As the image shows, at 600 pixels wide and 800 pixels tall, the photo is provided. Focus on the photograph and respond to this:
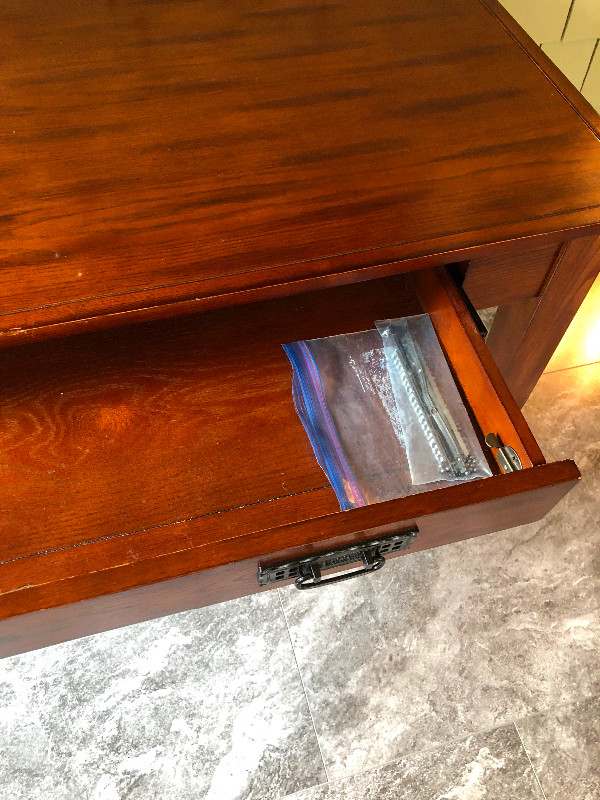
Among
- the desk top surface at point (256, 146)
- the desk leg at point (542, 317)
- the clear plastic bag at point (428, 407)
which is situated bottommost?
the clear plastic bag at point (428, 407)

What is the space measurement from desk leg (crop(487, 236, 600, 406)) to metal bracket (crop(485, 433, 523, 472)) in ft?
0.74

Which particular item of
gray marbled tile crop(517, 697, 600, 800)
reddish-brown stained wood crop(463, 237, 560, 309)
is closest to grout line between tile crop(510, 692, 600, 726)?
gray marbled tile crop(517, 697, 600, 800)

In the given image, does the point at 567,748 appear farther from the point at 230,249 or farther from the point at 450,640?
the point at 230,249

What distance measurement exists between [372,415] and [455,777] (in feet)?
1.54

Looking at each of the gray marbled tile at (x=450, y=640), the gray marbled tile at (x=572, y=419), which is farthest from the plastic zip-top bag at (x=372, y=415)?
the gray marbled tile at (x=572, y=419)

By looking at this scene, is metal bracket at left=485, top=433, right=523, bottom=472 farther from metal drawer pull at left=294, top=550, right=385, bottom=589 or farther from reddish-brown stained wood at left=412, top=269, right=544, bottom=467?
metal drawer pull at left=294, top=550, right=385, bottom=589

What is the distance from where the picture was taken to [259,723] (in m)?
0.89

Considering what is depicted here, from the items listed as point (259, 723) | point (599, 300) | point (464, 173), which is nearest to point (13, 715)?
point (259, 723)

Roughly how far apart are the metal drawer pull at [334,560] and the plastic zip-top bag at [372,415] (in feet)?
0.24

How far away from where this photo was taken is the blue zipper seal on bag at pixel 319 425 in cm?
69

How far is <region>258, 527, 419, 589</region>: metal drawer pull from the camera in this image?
0.59 metres

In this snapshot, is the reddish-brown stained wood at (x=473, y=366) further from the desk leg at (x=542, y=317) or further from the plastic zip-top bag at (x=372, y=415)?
the desk leg at (x=542, y=317)

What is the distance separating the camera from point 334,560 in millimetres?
608

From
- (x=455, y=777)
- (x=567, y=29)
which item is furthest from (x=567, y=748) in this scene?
(x=567, y=29)
